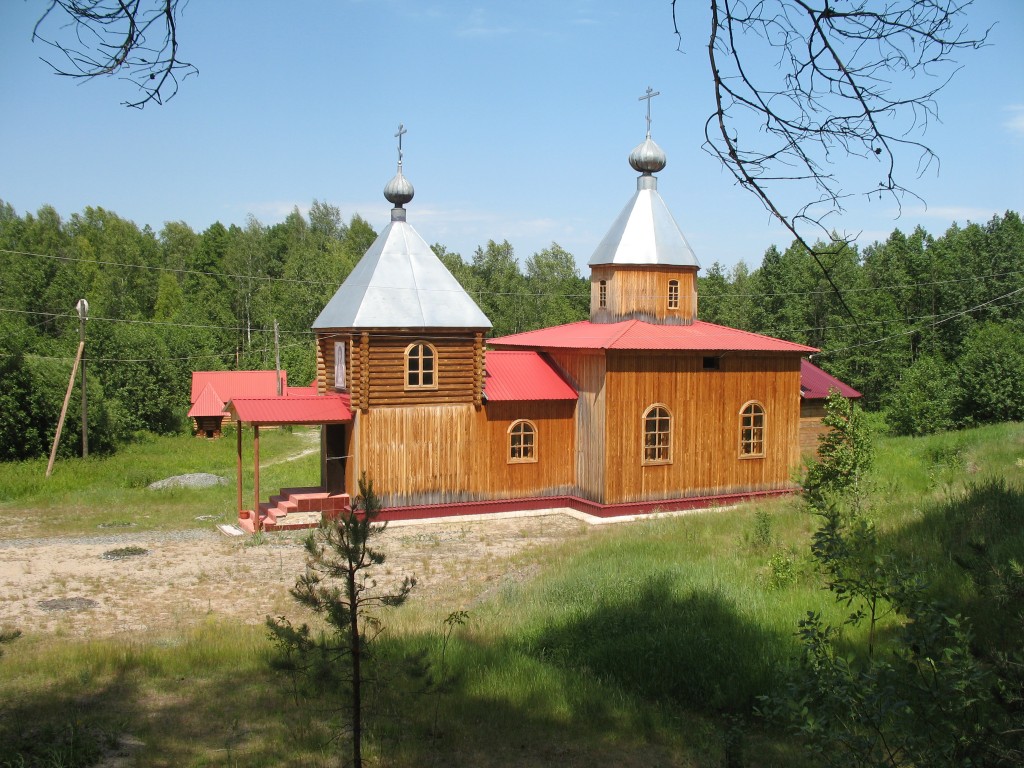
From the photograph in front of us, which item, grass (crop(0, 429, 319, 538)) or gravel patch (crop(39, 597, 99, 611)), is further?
grass (crop(0, 429, 319, 538))

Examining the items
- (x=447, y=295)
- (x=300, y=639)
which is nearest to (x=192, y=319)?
(x=447, y=295)

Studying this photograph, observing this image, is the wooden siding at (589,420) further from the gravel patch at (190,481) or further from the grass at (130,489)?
the gravel patch at (190,481)

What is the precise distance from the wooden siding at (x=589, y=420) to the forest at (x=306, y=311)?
824cm

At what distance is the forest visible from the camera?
37438 mm

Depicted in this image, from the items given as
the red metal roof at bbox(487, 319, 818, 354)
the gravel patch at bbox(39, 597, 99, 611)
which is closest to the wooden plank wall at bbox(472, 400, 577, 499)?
the red metal roof at bbox(487, 319, 818, 354)

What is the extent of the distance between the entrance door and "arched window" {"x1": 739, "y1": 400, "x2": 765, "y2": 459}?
9525 mm

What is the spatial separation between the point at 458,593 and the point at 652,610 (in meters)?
4.07

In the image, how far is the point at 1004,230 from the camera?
165 ft

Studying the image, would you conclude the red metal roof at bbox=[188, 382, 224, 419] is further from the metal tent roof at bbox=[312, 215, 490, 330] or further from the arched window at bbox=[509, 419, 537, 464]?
the arched window at bbox=[509, 419, 537, 464]

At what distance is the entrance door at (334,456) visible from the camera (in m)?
21.2

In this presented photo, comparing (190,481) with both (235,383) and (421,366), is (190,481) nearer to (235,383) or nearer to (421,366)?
(421,366)

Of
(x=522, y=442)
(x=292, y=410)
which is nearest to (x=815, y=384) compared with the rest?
(x=522, y=442)

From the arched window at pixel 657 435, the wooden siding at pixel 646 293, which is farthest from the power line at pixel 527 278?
the arched window at pixel 657 435

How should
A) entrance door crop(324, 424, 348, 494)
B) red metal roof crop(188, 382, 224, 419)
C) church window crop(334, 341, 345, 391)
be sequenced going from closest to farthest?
church window crop(334, 341, 345, 391), entrance door crop(324, 424, 348, 494), red metal roof crop(188, 382, 224, 419)
